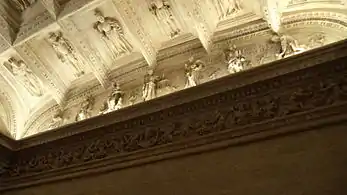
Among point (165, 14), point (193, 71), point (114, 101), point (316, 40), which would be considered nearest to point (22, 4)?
point (114, 101)

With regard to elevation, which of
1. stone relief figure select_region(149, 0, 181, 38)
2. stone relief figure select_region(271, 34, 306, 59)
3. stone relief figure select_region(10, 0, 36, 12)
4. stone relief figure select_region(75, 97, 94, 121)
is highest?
stone relief figure select_region(10, 0, 36, 12)

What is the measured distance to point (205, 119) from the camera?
452cm

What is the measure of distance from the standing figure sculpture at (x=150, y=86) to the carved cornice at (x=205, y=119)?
2.10 feet

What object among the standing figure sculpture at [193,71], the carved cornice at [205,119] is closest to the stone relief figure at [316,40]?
the carved cornice at [205,119]

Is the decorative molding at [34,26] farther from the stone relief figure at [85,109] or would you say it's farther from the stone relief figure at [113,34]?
the stone relief figure at [85,109]

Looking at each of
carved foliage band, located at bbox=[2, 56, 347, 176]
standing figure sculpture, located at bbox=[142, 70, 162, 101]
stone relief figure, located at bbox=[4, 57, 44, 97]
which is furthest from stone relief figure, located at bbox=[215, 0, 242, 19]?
stone relief figure, located at bbox=[4, 57, 44, 97]

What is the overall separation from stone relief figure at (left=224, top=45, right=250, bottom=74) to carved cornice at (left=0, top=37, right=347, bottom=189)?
787 millimetres

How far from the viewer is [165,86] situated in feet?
19.1

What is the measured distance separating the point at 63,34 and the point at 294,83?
3.74 metres

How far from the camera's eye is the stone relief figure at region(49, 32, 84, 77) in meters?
6.45

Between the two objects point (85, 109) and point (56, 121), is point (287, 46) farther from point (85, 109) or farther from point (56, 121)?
point (56, 121)

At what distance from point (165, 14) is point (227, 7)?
0.89 m

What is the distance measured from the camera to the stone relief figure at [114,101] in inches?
238

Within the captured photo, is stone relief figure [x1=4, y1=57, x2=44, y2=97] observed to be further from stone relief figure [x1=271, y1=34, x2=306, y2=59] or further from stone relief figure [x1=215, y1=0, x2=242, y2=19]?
stone relief figure [x1=271, y1=34, x2=306, y2=59]
